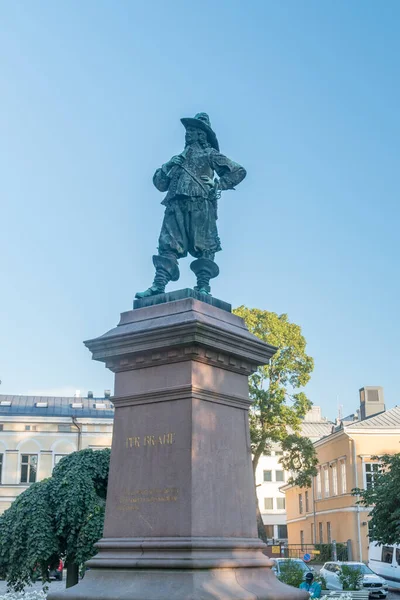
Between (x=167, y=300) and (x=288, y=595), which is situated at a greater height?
(x=167, y=300)

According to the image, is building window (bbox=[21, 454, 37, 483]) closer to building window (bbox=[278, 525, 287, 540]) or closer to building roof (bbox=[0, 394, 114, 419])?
building roof (bbox=[0, 394, 114, 419])

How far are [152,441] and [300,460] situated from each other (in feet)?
102

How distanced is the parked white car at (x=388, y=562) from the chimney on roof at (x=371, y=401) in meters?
19.0

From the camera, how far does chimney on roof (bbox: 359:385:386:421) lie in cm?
5012

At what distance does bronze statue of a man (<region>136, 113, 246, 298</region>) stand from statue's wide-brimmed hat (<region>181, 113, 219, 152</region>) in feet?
0.04

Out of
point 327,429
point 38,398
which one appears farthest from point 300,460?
point 327,429

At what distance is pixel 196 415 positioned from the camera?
6.83m

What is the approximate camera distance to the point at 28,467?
148 feet

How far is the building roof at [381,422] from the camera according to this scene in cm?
4278

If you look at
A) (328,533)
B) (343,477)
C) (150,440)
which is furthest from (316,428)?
(150,440)

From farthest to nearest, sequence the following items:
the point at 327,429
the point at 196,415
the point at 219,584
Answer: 1. the point at 327,429
2. the point at 196,415
3. the point at 219,584

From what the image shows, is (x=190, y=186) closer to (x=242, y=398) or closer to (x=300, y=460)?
(x=242, y=398)

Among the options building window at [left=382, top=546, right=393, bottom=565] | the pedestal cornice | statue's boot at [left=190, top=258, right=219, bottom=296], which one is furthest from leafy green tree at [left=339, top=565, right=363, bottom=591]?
statue's boot at [left=190, top=258, right=219, bottom=296]

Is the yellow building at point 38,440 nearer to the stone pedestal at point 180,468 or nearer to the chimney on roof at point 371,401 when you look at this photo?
the chimney on roof at point 371,401
